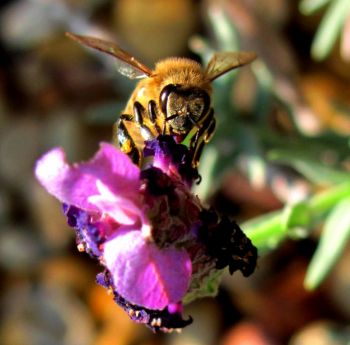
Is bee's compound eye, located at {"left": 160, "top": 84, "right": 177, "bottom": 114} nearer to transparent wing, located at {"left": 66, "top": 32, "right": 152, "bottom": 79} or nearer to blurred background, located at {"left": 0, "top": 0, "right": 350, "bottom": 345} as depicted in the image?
transparent wing, located at {"left": 66, "top": 32, "right": 152, "bottom": 79}

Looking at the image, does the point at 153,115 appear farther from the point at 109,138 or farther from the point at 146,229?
the point at 109,138

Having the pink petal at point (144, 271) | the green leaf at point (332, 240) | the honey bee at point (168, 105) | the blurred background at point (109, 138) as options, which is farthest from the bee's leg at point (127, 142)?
the blurred background at point (109, 138)

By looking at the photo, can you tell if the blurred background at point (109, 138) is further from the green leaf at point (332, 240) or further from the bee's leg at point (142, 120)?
the bee's leg at point (142, 120)

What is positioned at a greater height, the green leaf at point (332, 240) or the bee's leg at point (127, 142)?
the bee's leg at point (127, 142)

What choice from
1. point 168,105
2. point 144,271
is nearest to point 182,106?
point 168,105

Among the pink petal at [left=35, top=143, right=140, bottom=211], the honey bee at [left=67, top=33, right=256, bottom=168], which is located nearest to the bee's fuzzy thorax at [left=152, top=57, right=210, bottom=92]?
the honey bee at [left=67, top=33, right=256, bottom=168]

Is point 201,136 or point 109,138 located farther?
point 109,138

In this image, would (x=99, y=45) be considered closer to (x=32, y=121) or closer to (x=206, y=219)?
(x=206, y=219)

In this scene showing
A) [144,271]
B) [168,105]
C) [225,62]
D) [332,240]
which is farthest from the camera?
[332,240]
